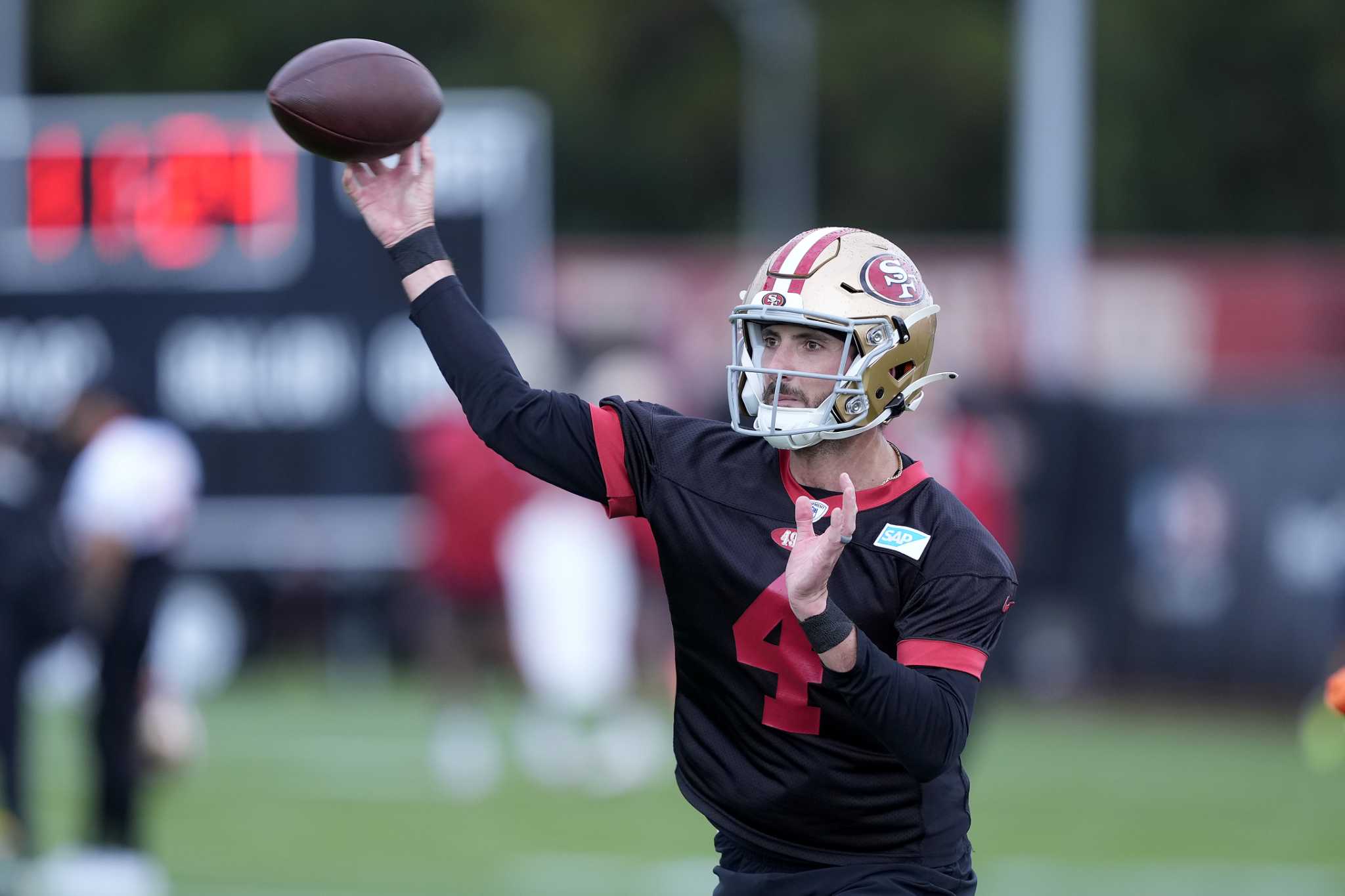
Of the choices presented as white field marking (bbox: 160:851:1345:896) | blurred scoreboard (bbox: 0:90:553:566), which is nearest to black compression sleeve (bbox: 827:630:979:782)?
white field marking (bbox: 160:851:1345:896)

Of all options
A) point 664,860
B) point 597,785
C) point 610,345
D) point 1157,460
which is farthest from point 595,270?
point 664,860

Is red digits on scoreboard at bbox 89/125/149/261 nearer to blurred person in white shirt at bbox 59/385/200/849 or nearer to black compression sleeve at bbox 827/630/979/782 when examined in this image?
blurred person in white shirt at bbox 59/385/200/849

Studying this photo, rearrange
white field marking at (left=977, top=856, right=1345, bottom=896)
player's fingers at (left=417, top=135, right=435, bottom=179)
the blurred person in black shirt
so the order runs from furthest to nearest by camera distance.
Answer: the blurred person in black shirt < white field marking at (left=977, top=856, right=1345, bottom=896) < player's fingers at (left=417, top=135, right=435, bottom=179)

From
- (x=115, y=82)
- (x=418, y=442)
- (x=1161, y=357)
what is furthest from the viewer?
(x=115, y=82)

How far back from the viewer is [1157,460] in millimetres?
12852

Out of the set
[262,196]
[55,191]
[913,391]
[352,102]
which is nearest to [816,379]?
[913,391]

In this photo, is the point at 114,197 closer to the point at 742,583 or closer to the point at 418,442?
the point at 418,442

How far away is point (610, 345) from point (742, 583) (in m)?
10.4

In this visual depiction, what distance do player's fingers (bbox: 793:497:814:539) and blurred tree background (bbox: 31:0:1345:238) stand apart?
1039 inches

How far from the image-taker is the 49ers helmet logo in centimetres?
364

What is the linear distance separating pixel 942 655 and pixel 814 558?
37cm

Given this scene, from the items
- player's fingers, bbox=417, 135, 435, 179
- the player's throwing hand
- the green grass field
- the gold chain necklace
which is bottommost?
the green grass field

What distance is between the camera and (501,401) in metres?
3.61

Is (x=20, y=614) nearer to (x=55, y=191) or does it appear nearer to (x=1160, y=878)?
(x=1160, y=878)
